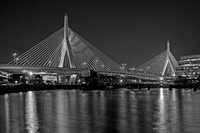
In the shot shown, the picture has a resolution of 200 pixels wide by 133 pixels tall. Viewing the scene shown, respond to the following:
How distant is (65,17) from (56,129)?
50.8 m

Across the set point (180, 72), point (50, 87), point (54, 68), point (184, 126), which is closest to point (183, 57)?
point (180, 72)

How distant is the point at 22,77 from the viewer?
326 feet

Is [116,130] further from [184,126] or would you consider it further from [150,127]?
[184,126]

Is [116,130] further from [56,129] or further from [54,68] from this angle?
[54,68]

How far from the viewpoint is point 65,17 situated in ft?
208

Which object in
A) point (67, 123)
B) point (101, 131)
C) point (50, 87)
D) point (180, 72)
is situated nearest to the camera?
point (101, 131)

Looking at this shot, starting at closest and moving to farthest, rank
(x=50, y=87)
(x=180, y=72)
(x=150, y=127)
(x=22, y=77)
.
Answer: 1. (x=150, y=127)
2. (x=50, y=87)
3. (x=22, y=77)
4. (x=180, y=72)

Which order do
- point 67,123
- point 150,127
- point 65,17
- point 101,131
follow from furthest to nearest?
1. point 65,17
2. point 67,123
3. point 150,127
4. point 101,131

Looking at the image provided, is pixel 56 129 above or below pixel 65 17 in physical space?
below

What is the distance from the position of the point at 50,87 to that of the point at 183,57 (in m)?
77.1

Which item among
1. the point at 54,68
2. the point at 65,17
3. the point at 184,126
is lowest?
the point at 184,126

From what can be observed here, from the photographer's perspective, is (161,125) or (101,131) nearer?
(101,131)

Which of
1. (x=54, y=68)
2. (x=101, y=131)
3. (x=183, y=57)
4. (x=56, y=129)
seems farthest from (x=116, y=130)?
(x=183, y=57)

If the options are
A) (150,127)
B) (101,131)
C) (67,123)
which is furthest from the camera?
(67,123)
